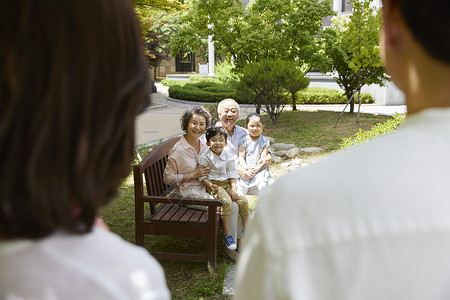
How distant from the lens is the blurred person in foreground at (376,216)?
0.67 m

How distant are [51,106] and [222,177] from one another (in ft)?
13.3

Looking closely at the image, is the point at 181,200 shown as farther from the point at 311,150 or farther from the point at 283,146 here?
the point at 283,146

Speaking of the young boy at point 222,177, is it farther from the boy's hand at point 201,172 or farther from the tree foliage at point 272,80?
the tree foliage at point 272,80

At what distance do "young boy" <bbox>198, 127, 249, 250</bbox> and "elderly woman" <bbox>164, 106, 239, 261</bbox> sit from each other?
2.7 inches

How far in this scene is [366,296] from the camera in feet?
2.24

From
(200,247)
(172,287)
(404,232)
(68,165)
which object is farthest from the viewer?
(200,247)

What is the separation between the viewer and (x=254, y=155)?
5.41m

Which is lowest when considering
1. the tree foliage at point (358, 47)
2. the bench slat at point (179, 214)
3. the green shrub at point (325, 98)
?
the bench slat at point (179, 214)

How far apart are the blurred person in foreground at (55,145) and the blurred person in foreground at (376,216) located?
294 millimetres

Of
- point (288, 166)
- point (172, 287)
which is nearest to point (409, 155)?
point (172, 287)

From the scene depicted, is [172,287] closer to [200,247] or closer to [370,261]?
[200,247]

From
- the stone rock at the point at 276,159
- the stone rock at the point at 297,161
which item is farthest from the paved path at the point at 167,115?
the stone rock at the point at 297,161

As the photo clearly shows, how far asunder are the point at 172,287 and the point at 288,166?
5.31m

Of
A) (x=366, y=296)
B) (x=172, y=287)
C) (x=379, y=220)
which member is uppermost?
(x=379, y=220)
